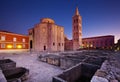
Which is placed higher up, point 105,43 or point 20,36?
point 20,36

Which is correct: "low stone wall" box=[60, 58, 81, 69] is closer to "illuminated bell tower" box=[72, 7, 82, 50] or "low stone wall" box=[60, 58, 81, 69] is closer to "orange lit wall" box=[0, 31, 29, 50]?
"orange lit wall" box=[0, 31, 29, 50]

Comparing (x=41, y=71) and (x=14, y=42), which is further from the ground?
(x=14, y=42)

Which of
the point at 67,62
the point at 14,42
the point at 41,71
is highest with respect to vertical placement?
the point at 14,42

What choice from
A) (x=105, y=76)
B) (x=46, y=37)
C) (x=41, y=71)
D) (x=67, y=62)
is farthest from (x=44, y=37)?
(x=105, y=76)

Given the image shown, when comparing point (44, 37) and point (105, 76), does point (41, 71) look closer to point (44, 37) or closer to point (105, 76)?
point (105, 76)

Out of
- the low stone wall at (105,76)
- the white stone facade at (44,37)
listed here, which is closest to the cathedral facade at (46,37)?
the white stone facade at (44,37)

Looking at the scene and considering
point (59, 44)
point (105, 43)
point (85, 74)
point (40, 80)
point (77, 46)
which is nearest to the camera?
point (40, 80)

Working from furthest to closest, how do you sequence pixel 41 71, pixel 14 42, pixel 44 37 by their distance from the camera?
pixel 44 37, pixel 14 42, pixel 41 71

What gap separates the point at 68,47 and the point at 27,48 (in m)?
24.5

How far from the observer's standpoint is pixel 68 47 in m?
44.4

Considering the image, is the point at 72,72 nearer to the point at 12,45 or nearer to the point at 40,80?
the point at 40,80

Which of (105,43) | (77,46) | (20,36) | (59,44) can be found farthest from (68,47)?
(20,36)

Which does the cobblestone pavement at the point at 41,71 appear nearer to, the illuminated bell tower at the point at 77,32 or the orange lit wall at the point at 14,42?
the orange lit wall at the point at 14,42

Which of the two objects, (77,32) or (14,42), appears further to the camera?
(77,32)
